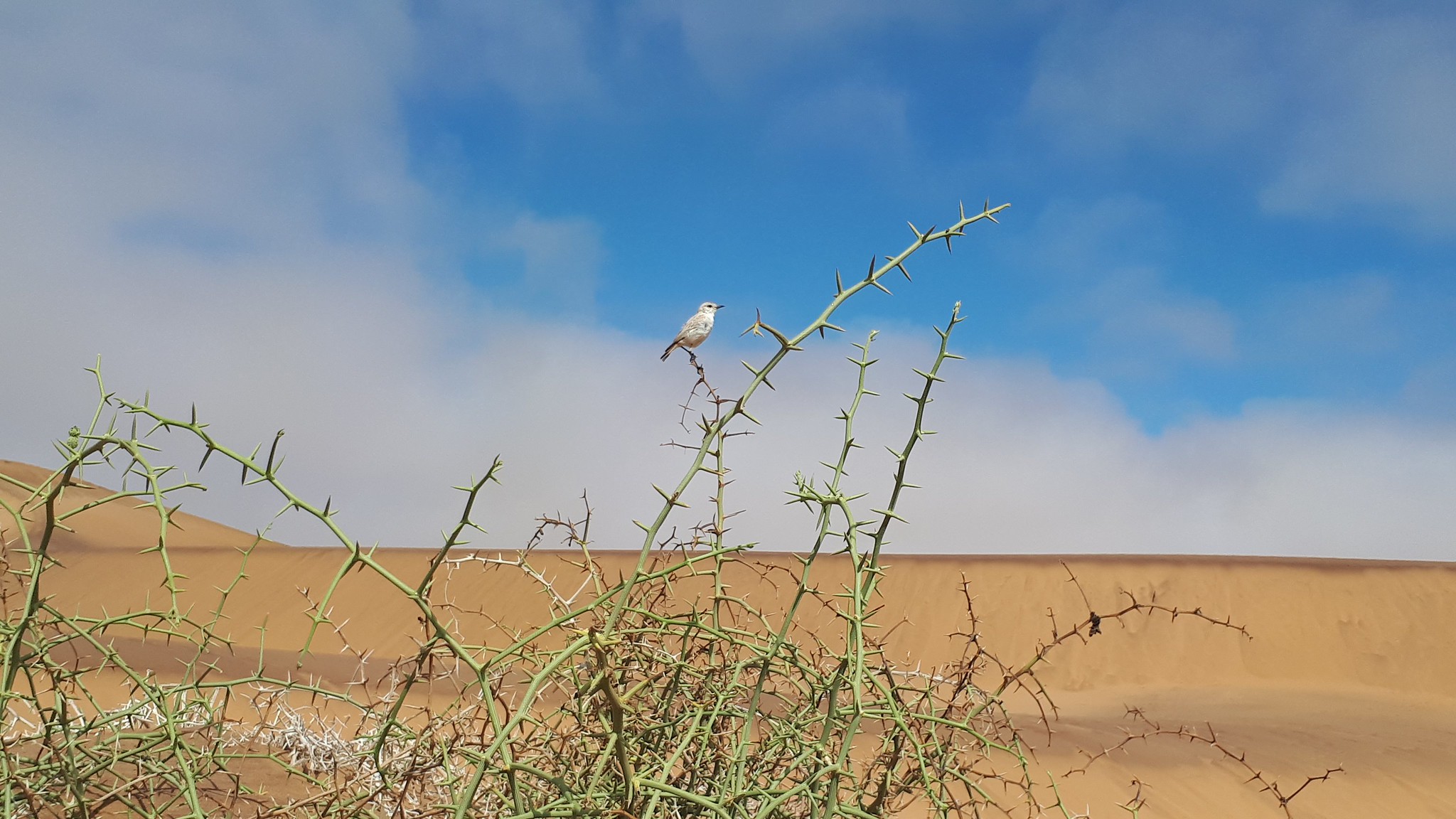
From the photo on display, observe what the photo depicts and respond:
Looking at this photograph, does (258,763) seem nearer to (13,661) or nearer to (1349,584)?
(13,661)

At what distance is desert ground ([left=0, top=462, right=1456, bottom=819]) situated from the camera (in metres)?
9.74

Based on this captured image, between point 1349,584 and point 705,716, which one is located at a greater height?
point 1349,584

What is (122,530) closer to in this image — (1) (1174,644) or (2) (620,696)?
(1) (1174,644)

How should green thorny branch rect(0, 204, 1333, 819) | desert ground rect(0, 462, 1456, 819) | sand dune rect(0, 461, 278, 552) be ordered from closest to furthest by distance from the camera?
green thorny branch rect(0, 204, 1333, 819) < desert ground rect(0, 462, 1456, 819) < sand dune rect(0, 461, 278, 552)

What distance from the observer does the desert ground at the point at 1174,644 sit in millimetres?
9742

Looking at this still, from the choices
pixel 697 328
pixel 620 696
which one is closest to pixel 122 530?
pixel 697 328

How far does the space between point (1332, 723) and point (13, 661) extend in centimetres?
1689

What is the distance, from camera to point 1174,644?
23031mm

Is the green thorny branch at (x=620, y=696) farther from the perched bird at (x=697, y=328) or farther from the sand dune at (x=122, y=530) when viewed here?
the sand dune at (x=122, y=530)

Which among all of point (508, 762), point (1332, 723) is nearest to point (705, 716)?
point (508, 762)

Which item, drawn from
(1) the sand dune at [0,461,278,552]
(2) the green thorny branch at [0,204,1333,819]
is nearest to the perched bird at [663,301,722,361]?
(2) the green thorny branch at [0,204,1333,819]

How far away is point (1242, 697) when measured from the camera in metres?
18.9

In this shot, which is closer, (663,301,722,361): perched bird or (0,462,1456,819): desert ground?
(663,301,722,361): perched bird

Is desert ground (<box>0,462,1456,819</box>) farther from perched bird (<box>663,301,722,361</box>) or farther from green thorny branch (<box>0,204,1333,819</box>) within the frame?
green thorny branch (<box>0,204,1333,819</box>)
